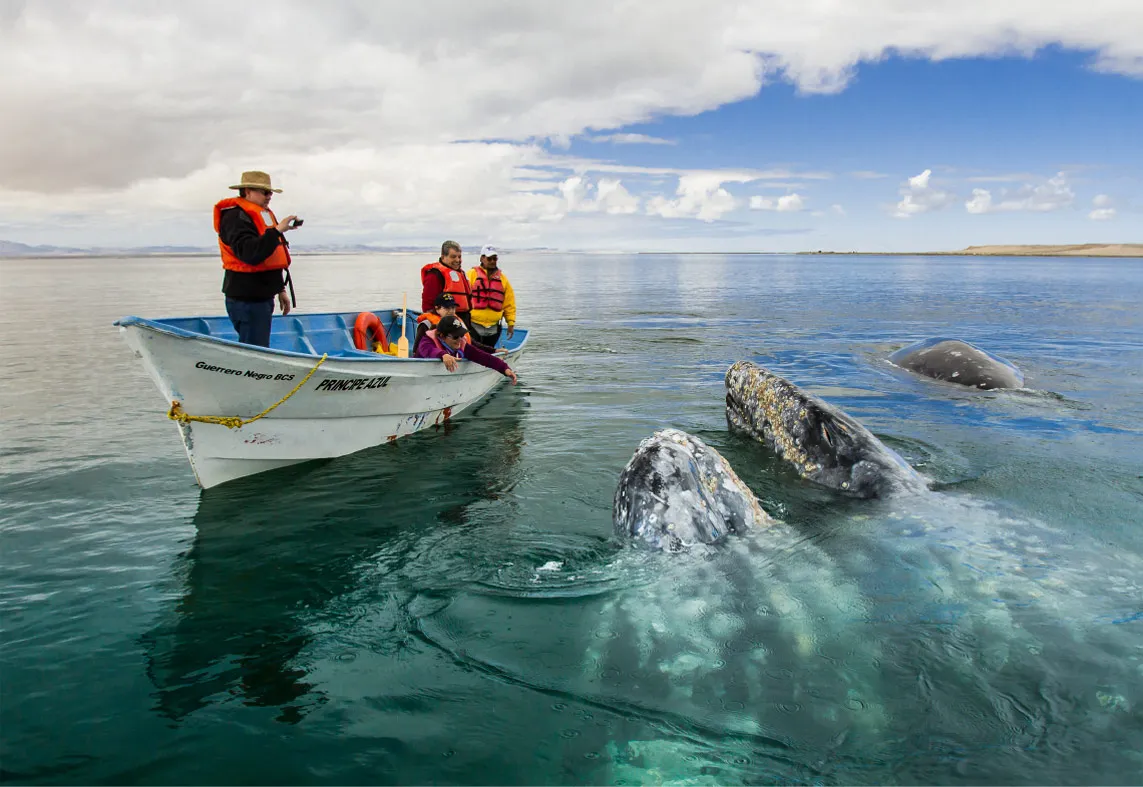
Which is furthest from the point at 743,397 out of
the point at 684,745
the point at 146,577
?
the point at 146,577

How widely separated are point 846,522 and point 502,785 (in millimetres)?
4156

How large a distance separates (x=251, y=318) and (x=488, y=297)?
19.5 ft

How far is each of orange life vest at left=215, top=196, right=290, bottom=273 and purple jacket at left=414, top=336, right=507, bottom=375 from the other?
113 inches

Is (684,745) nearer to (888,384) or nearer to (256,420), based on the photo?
(256,420)

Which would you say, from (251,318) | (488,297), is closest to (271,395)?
(251,318)

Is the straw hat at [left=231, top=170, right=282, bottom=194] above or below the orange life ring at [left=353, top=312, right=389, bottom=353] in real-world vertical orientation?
above

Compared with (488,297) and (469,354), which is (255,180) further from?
(488,297)

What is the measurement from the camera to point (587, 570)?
5.65m

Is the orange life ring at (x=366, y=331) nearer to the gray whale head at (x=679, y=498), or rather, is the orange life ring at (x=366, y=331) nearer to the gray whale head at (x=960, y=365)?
the gray whale head at (x=679, y=498)

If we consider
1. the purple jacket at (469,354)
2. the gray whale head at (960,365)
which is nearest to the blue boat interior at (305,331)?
the purple jacket at (469,354)

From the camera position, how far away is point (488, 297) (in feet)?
46.0

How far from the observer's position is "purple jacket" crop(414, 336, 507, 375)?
35.9 ft

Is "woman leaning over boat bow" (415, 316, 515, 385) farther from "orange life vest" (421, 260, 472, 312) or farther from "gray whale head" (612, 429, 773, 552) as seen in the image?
"gray whale head" (612, 429, 773, 552)

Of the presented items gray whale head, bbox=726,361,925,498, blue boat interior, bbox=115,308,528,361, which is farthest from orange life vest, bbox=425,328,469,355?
gray whale head, bbox=726,361,925,498
